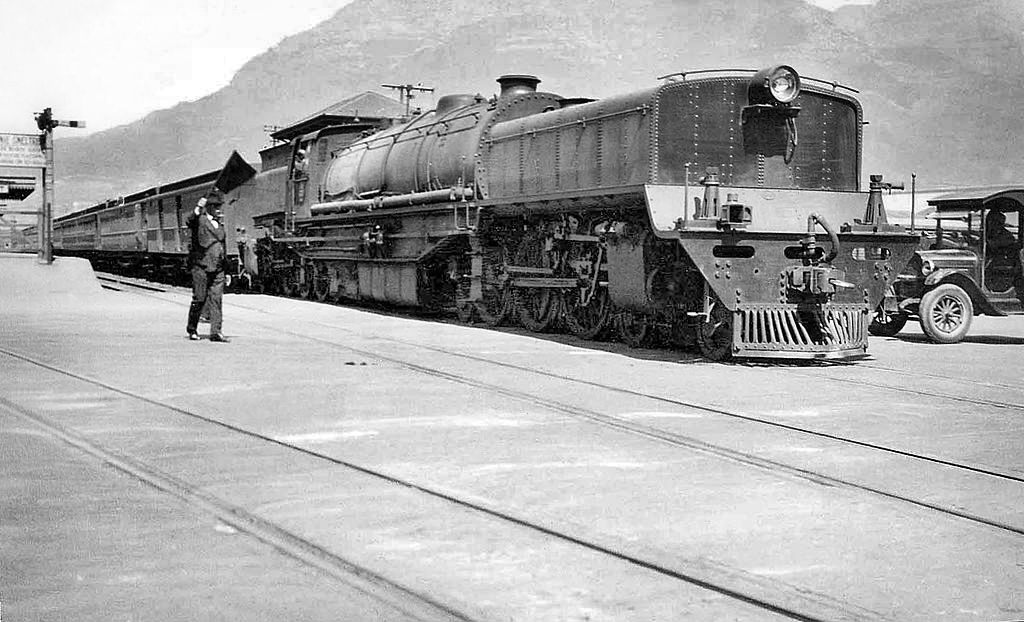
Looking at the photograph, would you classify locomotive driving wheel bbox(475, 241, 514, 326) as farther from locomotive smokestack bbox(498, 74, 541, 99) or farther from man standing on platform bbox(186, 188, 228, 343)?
man standing on platform bbox(186, 188, 228, 343)

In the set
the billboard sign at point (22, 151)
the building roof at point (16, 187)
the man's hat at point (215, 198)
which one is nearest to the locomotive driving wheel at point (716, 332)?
the man's hat at point (215, 198)

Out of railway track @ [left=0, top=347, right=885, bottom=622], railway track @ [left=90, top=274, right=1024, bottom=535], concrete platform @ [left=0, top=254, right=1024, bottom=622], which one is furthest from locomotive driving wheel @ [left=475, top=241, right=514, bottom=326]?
railway track @ [left=0, top=347, right=885, bottom=622]

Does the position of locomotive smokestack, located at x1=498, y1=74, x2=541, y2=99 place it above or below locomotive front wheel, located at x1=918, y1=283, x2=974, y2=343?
above

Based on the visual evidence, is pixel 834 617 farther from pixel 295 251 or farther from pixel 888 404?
pixel 295 251

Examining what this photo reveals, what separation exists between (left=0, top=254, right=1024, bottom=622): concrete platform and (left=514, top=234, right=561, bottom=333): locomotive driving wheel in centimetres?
347

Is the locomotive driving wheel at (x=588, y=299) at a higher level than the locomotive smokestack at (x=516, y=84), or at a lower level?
lower

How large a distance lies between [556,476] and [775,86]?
764cm

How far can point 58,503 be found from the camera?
4.97m

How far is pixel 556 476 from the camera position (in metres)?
5.76

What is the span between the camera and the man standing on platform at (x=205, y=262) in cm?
1297

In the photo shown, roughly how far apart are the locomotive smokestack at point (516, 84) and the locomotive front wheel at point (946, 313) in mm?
6537

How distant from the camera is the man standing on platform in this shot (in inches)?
511

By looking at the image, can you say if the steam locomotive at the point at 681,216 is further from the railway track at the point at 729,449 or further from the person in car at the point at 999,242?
the person in car at the point at 999,242

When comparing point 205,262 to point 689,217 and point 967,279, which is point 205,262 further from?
point 967,279
